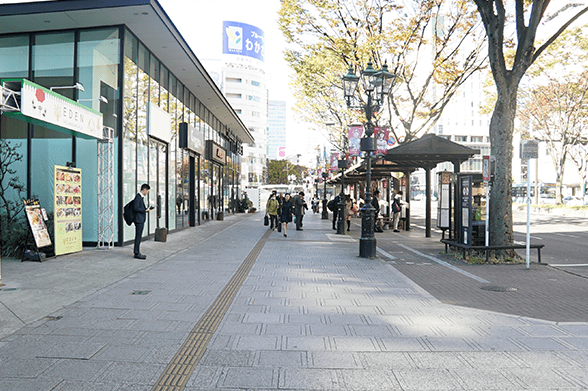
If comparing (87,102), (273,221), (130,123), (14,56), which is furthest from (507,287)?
(273,221)

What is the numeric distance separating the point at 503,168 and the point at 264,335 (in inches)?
338

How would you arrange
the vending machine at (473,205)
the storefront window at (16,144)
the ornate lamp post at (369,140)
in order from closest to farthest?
the ornate lamp post at (369,140) → the vending machine at (473,205) → the storefront window at (16,144)

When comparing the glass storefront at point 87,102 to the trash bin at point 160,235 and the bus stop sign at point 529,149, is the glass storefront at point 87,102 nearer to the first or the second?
the trash bin at point 160,235

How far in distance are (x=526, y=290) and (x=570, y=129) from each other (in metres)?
28.4

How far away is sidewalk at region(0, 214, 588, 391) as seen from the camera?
3.97m

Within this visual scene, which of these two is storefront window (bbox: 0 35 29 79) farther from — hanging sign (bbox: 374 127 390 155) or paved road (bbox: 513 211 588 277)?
paved road (bbox: 513 211 588 277)

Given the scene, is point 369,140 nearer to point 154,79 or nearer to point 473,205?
point 473,205

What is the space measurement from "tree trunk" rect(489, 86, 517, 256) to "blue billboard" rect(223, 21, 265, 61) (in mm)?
91552

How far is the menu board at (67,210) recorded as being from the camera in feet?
35.3

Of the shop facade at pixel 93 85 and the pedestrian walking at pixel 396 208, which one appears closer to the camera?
the shop facade at pixel 93 85

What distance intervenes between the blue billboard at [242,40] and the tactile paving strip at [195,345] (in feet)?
314

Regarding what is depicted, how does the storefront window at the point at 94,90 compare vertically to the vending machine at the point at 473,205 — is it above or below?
above

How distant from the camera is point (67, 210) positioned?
1111 cm

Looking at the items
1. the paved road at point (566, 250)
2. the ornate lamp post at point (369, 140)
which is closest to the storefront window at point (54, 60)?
the ornate lamp post at point (369, 140)
